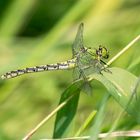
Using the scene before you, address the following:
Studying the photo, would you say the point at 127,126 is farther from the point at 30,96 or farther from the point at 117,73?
the point at 30,96

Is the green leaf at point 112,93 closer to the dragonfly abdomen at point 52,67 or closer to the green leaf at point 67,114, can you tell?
the green leaf at point 67,114

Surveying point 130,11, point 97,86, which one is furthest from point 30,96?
point 130,11

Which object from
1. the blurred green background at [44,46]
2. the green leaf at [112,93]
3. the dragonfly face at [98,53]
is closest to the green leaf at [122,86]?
the green leaf at [112,93]

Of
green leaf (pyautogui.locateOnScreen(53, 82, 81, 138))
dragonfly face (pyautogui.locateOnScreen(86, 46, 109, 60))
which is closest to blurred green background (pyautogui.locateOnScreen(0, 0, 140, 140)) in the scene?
dragonfly face (pyautogui.locateOnScreen(86, 46, 109, 60))

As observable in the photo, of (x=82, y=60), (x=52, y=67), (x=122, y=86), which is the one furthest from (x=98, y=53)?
(x=122, y=86)

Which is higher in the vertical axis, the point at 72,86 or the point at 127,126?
the point at 72,86
